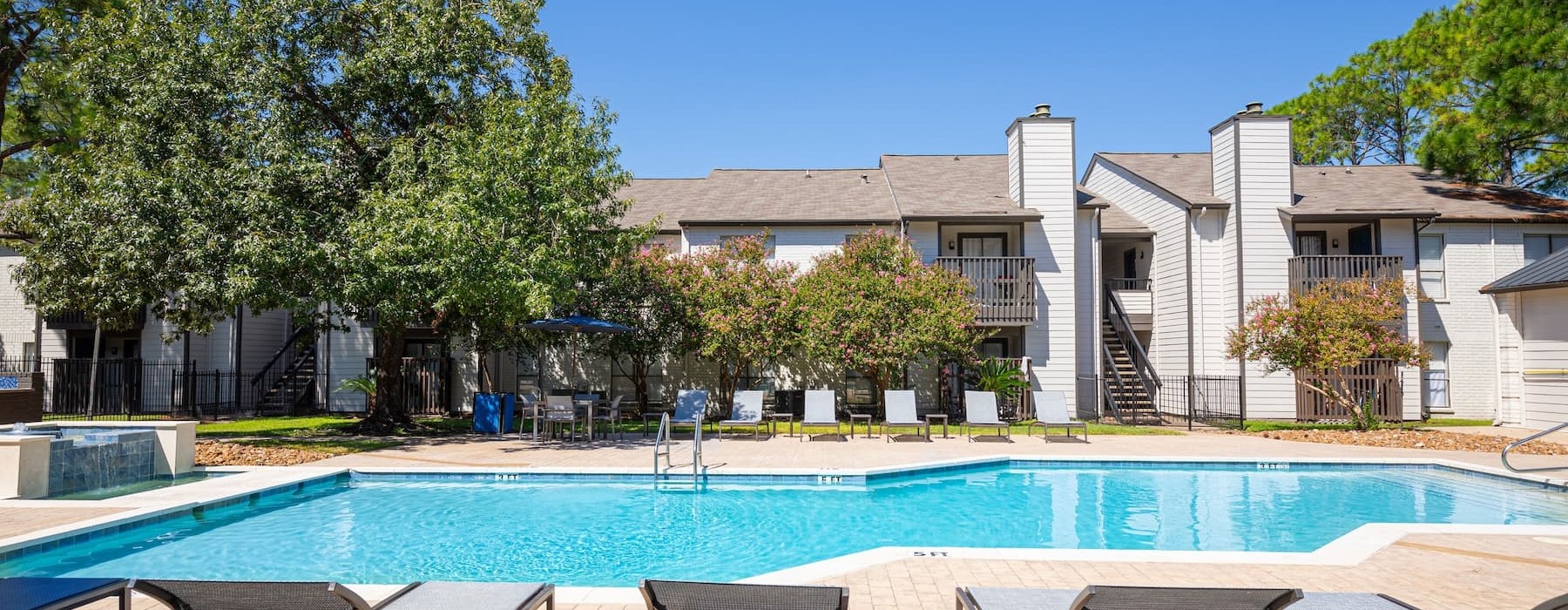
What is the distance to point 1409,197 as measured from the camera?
22672 millimetres

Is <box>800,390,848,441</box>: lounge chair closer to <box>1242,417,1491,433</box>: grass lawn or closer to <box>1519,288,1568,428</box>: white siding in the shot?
<box>1242,417,1491,433</box>: grass lawn

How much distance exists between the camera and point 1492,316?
2139 centimetres

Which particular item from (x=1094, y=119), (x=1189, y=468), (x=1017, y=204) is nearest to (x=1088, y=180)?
(x=1094, y=119)

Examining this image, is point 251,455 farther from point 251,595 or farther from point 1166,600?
point 1166,600

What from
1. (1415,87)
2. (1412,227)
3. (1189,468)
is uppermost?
(1415,87)

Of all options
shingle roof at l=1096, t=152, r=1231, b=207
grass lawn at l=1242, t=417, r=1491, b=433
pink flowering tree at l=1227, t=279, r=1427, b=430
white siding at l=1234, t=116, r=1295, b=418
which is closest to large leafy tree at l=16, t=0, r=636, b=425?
pink flowering tree at l=1227, t=279, r=1427, b=430

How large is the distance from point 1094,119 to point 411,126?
1858 centimetres

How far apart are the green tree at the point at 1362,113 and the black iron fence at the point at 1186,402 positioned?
22568 millimetres

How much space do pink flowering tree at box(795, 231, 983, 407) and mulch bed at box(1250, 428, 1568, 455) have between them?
7059 millimetres

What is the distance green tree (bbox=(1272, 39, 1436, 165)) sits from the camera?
116 feet

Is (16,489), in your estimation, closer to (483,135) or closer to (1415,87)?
(483,135)

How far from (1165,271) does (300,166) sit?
72.2 ft

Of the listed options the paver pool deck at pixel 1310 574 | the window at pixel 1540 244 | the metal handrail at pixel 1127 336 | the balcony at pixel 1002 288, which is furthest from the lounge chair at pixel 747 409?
the window at pixel 1540 244

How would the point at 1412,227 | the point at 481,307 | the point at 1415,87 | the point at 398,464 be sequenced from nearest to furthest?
the point at 398,464
the point at 481,307
the point at 1412,227
the point at 1415,87
